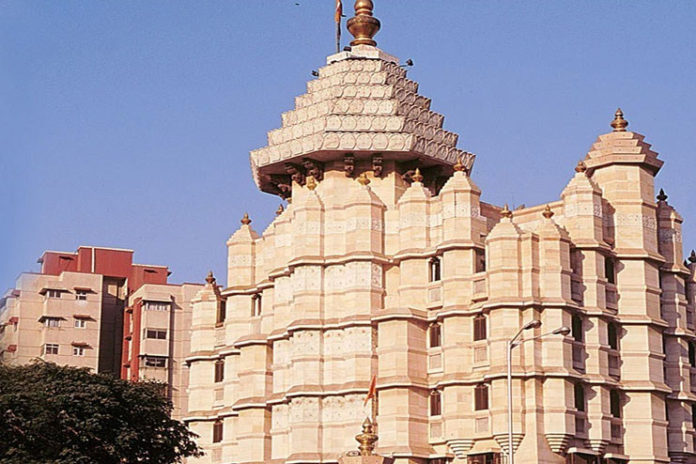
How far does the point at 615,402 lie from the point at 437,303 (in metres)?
8.42

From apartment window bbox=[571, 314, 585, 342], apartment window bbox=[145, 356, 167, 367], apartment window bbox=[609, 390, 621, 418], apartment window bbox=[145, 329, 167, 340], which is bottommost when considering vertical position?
apartment window bbox=[609, 390, 621, 418]

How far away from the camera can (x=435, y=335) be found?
5309 centimetres

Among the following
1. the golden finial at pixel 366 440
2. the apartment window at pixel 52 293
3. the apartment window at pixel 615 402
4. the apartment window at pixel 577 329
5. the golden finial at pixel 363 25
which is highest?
the golden finial at pixel 363 25

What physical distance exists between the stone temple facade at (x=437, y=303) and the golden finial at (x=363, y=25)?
3.23 ft

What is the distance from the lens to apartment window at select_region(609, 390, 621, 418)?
51500 millimetres

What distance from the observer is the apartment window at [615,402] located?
51.5m

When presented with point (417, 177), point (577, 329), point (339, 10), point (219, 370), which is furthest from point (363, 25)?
point (577, 329)

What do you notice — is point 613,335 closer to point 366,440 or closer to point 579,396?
point 579,396

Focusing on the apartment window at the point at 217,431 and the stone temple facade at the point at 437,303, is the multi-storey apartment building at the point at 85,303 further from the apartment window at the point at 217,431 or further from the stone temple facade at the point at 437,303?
the stone temple facade at the point at 437,303

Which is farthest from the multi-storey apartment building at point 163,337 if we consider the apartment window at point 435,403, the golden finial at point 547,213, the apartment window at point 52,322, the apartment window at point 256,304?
the golden finial at point 547,213

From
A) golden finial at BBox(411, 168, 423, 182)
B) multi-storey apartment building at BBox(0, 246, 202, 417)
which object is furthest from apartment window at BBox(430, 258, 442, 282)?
multi-storey apartment building at BBox(0, 246, 202, 417)

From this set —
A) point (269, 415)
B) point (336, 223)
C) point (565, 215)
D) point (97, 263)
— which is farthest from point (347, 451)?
point (97, 263)

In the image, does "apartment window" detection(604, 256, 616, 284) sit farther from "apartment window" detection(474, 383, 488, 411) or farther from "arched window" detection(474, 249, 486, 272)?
"apartment window" detection(474, 383, 488, 411)

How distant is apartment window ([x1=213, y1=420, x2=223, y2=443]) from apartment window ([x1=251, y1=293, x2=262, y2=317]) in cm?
580
